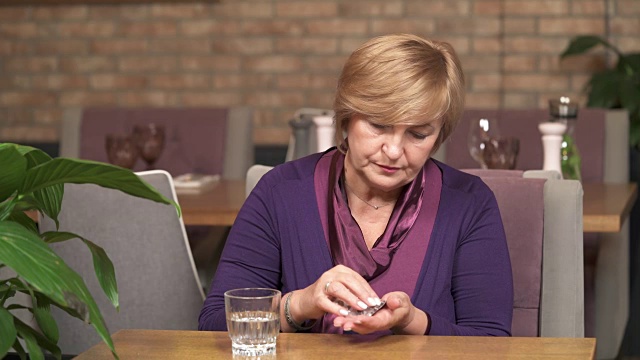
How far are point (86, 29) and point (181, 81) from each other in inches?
18.7

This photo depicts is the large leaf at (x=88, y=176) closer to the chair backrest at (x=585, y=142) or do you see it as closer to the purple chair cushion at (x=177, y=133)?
the chair backrest at (x=585, y=142)

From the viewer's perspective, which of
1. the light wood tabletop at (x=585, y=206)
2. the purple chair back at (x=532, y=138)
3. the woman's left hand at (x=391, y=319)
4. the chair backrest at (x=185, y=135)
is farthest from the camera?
the chair backrest at (x=185, y=135)

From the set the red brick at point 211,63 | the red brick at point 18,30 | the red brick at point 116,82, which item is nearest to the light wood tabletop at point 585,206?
the red brick at point 211,63

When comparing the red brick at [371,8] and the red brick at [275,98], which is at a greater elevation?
the red brick at [371,8]

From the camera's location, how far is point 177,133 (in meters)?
3.77

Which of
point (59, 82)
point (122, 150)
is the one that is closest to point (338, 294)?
point (122, 150)

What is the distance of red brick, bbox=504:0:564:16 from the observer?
4535mm

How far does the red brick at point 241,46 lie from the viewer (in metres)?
4.74

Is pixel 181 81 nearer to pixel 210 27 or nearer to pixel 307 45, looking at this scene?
pixel 210 27

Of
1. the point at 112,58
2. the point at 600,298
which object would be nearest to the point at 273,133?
the point at 112,58

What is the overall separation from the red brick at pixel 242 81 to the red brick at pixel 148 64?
7.9 inches

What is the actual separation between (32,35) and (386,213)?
3267 mm

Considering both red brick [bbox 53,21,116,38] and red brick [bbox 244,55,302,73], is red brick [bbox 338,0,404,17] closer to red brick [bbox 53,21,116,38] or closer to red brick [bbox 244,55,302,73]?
red brick [bbox 244,55,302,73]

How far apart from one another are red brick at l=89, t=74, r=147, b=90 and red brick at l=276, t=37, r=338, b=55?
64cm
